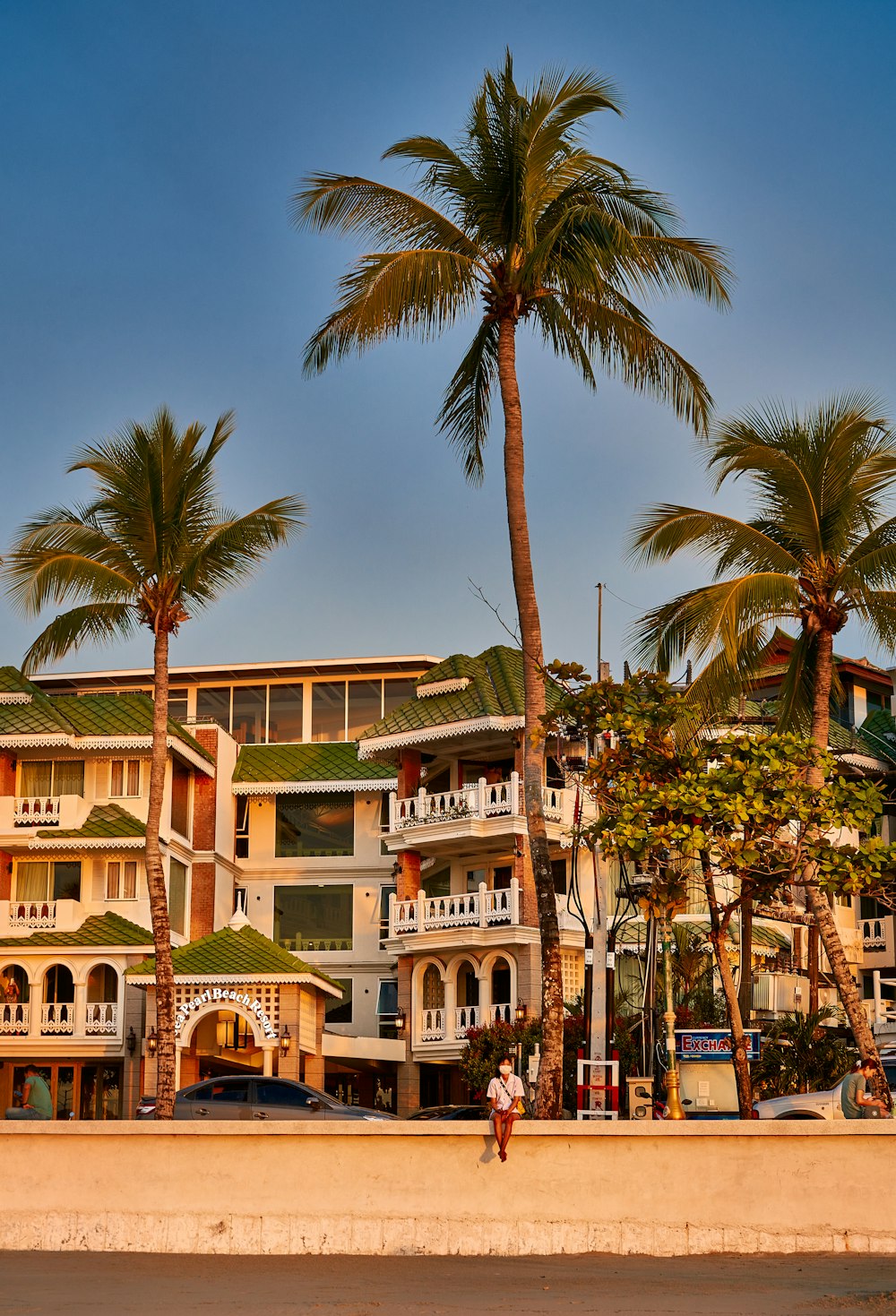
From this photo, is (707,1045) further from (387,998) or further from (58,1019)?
(387,998)

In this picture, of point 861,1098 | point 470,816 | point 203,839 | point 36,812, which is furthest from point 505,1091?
point 203,839

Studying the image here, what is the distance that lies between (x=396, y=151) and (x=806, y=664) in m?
9.84

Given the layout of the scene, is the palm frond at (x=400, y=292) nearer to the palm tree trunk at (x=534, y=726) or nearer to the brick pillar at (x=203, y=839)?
the palm tree trunk at (x=534, y=726)

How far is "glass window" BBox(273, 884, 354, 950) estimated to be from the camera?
47.0 m

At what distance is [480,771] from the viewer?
42.6 metres

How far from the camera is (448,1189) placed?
55.2ft

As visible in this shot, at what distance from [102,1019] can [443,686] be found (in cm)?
1176

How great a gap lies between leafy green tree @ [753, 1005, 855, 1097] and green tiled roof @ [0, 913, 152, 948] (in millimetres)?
16268

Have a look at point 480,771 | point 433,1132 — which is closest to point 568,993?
point 480,771

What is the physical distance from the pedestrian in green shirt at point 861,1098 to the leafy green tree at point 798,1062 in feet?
35.9

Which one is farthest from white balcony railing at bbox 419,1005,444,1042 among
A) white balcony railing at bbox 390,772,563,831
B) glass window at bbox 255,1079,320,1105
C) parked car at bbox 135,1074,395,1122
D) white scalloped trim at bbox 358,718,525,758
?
glass window at bbox 255,1079,320,1105

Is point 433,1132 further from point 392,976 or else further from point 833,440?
point 392,976

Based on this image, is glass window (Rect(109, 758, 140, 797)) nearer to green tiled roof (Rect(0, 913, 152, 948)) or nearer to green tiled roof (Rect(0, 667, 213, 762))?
green tiled roof (Rect(0, 667, 213, 762))

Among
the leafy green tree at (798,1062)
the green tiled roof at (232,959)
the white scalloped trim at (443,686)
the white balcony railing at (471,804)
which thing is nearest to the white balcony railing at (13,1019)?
the green tiled roof at (232,959)
